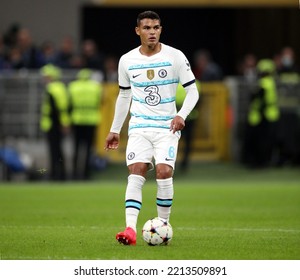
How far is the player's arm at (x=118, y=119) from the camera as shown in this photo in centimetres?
1226

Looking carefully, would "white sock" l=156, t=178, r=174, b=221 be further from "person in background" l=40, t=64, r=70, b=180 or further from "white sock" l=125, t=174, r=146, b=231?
"person in background" l=40, t=64, r=70, b=180

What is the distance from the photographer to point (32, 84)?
2817cm

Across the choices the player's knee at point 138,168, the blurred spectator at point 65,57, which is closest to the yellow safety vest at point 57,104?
the blurred spectator at point 65,57

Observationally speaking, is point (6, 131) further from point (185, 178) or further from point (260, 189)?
point (260, 189)

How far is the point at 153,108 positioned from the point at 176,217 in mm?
4497

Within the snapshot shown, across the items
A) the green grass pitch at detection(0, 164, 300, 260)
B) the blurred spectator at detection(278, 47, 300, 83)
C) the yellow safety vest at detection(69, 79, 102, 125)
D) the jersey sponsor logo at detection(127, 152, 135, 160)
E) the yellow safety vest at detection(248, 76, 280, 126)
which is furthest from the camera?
the blurred spectator at detection(278, 47, 300, 83)

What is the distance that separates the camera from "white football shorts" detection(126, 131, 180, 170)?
39.1 feet

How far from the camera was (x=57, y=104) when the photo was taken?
25906 mm

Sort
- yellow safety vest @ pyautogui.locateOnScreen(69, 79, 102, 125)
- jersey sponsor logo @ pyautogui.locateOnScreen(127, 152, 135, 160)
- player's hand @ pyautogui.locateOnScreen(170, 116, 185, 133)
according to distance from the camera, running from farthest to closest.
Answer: yellow safety vest @ pyautogui.locateOnScreen(69, 79, 102, 125) → jersey sponsor logo @ pyautogui.locateOnScreen(127, 152, 135, 160) → player's hand @ pyautogui.locateOnScreen(170, 116, 185, 133)

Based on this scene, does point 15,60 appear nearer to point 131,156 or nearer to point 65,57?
point 65,57

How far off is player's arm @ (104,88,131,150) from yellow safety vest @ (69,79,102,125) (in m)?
13.6

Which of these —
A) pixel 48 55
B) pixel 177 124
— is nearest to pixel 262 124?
pixel 48 55

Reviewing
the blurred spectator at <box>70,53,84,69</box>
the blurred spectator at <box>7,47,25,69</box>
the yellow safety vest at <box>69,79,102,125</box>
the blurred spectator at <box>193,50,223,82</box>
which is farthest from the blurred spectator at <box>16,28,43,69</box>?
the blurred spectator at <box>193,50,223,82</box>

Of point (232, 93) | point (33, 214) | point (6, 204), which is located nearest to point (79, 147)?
point (232, 93)
